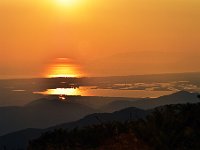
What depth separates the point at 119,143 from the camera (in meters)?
19.3

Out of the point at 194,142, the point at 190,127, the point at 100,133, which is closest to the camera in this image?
the point at 194,142

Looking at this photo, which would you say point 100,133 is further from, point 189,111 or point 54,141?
point 189,111

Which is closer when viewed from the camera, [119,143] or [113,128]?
[119,143]

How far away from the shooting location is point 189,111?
2034cm

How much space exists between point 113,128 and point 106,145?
47.7 inches

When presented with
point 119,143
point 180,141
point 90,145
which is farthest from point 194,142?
point 90,145

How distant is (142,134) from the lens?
18.9 metres

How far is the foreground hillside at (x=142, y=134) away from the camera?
1800 centimetres

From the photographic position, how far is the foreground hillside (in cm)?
1800

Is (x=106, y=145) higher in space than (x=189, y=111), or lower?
lower

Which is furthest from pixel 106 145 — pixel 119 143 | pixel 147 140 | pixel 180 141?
pixel 180 141

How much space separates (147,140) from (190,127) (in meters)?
1.71

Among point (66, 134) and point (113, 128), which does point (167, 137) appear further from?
point (66, 134)

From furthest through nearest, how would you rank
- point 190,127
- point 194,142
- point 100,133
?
point 100,133, point 190,127, point 194,142
